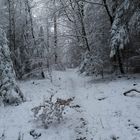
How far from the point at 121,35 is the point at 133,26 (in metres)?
0.92

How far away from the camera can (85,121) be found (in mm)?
9227

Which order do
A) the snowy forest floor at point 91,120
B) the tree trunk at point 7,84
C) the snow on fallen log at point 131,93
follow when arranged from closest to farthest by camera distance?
1. the snowy forest floor at point 91,120
2. the snow on fallen log at point 131,93
3. the tree trunk at point 7,84

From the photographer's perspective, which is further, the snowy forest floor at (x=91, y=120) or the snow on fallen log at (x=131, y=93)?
the snow on fallen log at (x=131, y=93)

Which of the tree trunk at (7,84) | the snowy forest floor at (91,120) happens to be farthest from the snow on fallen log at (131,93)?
the tree trunk at (7,84)

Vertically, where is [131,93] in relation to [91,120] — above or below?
above

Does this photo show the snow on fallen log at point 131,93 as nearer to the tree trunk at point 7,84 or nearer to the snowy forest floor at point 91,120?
the snowy forest floor at point 91,120

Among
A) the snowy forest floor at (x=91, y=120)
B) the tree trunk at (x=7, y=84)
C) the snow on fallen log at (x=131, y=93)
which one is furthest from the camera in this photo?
the tree trunk at (x=7, y=84)

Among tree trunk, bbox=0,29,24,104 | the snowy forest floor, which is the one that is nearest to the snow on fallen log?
the snowy forest floor

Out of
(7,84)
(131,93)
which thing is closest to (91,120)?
(131,93)

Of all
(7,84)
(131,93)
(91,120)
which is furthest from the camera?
(7,84)

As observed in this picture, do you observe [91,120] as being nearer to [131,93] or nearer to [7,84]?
[131,93]

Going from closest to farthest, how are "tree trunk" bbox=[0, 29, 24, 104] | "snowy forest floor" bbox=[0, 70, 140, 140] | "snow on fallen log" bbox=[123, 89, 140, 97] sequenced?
"snowy forest floor" bbox=[0, 70, 140, 140] → "snow on fallen log" bbox=[123, 89, 140, 97] → "tree trunk" bbox=[0, 29, 24, 104]

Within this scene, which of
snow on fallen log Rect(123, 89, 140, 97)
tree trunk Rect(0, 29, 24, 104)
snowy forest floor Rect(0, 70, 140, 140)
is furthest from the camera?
tree trunk Rect(0, 29, 24, 104)

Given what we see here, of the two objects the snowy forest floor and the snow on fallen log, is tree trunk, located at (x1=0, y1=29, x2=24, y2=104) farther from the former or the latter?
the snow on fallen log
